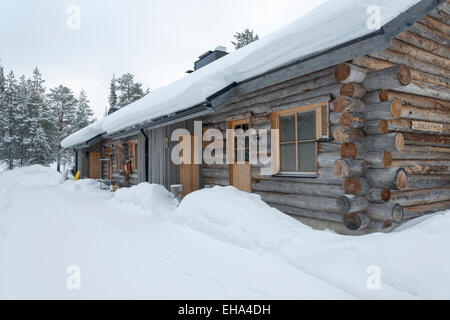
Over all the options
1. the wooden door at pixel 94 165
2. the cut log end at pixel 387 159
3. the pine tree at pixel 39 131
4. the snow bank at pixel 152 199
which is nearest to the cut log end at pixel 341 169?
the cut log end at pixel 387 159

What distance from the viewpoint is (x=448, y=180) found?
5535 mm

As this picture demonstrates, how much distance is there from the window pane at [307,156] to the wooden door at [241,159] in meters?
1.39

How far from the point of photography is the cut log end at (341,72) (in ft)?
13.8

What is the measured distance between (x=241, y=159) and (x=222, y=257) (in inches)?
133

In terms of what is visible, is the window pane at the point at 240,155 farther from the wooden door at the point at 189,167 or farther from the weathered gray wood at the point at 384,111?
the weathered gray wood at the point at 384,111

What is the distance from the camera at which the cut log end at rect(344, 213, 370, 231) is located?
4176 millimetres

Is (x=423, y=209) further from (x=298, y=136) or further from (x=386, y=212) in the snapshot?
(x=298, y=136)

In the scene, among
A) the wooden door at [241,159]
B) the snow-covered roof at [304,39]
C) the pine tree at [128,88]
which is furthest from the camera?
the pine tree at [128,88]

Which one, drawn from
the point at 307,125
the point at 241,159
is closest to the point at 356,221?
the point at 307,125

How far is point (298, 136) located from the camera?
554 cm

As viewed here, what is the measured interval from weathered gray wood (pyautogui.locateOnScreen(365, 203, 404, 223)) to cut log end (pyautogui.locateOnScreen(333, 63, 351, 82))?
2.10 m

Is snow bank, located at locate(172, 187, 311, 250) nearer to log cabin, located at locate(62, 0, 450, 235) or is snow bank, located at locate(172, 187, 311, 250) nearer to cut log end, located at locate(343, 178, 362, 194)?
log cabin, located at locate(62, 0, 450, 235)

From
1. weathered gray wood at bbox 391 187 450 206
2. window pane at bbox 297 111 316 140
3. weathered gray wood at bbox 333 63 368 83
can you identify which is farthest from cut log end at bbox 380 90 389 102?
weathered gray wood at bbox 391 187 450 206
